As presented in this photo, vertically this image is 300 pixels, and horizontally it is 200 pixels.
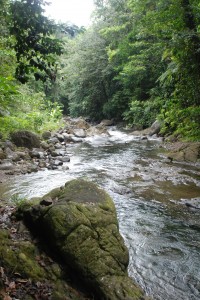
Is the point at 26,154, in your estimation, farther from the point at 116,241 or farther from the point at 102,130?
the point at 102,130

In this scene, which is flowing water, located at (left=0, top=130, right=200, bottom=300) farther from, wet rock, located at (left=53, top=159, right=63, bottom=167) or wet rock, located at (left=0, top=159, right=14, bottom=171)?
wet rock, located at (left=0, top=159, right=14, bottom=171)

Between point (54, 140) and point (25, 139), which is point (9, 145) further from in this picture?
point (54, 140)

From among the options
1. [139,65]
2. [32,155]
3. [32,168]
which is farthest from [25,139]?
[139,65]

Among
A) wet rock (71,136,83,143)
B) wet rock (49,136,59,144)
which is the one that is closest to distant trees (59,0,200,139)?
wet rock (71,136,83,143)

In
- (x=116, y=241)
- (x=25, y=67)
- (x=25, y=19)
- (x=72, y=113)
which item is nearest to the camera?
(x=25, y=19)

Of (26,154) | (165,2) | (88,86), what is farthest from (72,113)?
(165,2)

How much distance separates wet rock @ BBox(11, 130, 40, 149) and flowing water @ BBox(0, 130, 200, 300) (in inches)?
86.8

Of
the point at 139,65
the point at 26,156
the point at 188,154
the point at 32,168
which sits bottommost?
the point at 32,168

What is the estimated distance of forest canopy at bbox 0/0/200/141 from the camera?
341 centimetres

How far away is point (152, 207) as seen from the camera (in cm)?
669

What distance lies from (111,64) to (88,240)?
1013 inches

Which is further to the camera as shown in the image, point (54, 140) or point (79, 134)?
point (79, 134)

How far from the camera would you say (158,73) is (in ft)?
74.5

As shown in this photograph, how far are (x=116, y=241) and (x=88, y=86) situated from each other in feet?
95.1
